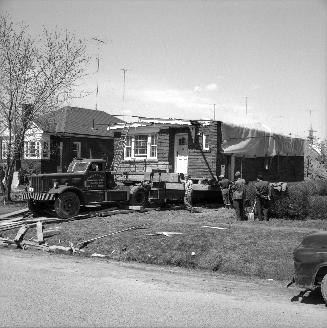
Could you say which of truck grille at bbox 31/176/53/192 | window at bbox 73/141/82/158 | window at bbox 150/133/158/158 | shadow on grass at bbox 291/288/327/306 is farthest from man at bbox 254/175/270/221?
window at bbox 73/141/82/158

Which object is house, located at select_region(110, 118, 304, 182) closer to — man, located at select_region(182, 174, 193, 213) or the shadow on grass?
man, located at select_region(182, 174, 193, 213)

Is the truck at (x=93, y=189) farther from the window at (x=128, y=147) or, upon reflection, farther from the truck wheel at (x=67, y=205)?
the window at (x=128, y=147)

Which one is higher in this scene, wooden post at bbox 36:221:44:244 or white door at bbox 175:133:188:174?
white door at bbox 175:133:188:174

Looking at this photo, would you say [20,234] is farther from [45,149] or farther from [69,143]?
[69,143]

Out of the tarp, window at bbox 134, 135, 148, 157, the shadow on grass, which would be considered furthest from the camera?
window at bbox 134, 135, 148, 157

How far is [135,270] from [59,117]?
88.3 feet

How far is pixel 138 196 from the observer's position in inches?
783

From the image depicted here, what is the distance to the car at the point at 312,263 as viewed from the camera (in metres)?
7.30

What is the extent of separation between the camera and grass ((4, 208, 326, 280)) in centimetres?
1047

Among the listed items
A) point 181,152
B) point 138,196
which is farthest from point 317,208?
point 181,152

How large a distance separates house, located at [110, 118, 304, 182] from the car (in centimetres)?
1500

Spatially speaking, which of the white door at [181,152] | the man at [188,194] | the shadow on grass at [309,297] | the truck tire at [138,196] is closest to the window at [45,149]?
the white door at [181,152]

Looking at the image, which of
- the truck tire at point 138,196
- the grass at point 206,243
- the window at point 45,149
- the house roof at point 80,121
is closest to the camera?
the grass at point 206,243

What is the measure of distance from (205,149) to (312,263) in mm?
15915
